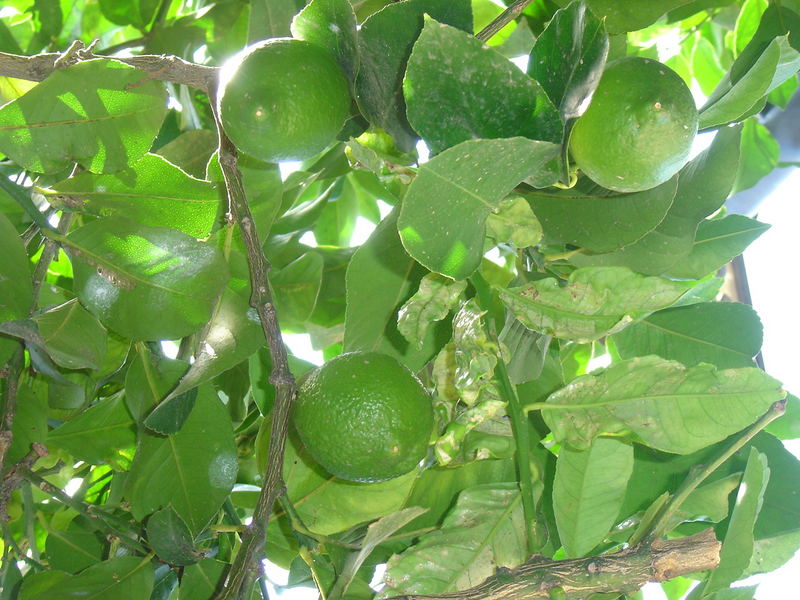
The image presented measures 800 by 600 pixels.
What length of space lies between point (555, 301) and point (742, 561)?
0.70 ft

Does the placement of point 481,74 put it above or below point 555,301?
above

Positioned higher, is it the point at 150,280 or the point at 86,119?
the point at 86,119

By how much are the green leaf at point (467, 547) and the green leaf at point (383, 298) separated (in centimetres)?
12

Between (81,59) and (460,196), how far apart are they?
12.5 inches

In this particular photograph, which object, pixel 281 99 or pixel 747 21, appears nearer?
pixel 281 99

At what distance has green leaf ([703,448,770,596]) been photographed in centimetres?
52

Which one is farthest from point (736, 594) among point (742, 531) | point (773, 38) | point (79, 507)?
point (79, 507)

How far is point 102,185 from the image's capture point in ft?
2.05

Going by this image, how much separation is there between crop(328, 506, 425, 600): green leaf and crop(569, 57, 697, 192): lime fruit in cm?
26

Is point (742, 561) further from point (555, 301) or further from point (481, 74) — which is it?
point (481, 74)

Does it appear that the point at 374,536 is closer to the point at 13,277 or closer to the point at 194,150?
the point at 13,277

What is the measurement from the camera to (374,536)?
543mm

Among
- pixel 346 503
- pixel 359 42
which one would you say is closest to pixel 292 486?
pixel 346 503

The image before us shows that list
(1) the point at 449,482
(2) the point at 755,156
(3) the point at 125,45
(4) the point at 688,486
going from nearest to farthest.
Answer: (4) the point at 688,486, (1) the point at 449,482, (3) the point at 125,45, (2) the point at 755,156
